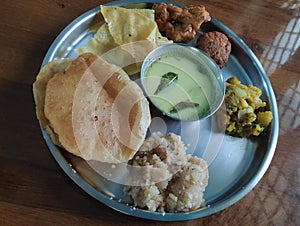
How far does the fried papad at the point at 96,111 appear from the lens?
128 cm

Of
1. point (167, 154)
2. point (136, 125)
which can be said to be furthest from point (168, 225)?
point (136, 125)

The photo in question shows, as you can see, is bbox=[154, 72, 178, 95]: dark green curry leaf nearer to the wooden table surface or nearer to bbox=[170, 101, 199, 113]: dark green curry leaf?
bbox=[170, 101, 199, 113]: dark green curry leaf

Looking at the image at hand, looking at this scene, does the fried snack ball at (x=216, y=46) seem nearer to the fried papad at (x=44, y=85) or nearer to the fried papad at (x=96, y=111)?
the fried papad at (x=96, y=111)

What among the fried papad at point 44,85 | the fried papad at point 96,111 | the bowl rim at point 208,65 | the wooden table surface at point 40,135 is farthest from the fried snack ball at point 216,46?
the fried papad at point 44,85

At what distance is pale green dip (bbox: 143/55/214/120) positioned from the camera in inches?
59.1

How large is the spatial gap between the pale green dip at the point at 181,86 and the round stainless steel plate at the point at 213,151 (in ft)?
0.16

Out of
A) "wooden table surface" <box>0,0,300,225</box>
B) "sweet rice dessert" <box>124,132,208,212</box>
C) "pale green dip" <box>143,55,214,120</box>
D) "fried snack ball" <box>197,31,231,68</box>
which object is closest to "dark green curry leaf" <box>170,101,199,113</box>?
"pale green dip" <box>143,55,214,120</box>

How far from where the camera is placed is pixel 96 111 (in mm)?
1327

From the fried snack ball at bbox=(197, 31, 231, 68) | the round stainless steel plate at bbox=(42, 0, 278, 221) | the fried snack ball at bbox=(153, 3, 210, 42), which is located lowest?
the round stainless steel plate at bbox=(42, 0, 278, 221)

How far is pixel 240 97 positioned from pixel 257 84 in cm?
21

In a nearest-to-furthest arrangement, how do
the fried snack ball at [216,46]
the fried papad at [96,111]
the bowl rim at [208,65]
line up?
the fried papad at [96,111], the bowl rim at [208,65], the fried snack ball at [216,46]

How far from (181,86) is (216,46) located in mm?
263

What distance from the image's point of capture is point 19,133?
1.38m

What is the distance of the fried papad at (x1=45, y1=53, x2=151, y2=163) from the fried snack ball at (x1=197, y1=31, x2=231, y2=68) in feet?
1.35
